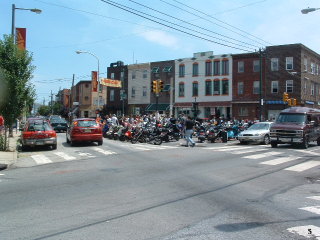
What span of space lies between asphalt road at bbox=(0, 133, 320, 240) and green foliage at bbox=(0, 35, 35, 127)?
4291mm

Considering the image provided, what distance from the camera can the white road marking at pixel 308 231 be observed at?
5.21 metres

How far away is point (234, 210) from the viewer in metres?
6.60

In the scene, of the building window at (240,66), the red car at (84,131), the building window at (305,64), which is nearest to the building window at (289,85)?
the building window at (305,64)

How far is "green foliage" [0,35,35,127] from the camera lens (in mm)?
16109

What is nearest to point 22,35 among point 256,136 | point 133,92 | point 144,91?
point 256,136

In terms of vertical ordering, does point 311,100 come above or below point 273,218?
above

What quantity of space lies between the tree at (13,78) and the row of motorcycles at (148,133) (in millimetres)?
7208

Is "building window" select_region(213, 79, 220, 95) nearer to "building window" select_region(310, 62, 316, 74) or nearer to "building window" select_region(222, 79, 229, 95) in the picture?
"building window" select_region(222, 79, 229, 95)

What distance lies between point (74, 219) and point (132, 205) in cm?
131

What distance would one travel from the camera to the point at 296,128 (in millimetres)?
18938

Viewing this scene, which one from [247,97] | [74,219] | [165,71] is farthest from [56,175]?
[165,71]

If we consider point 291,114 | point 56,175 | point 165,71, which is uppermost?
point 165,71

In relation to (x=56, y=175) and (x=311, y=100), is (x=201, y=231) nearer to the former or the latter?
(x=56, y=175)

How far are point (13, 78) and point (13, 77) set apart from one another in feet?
0.15
